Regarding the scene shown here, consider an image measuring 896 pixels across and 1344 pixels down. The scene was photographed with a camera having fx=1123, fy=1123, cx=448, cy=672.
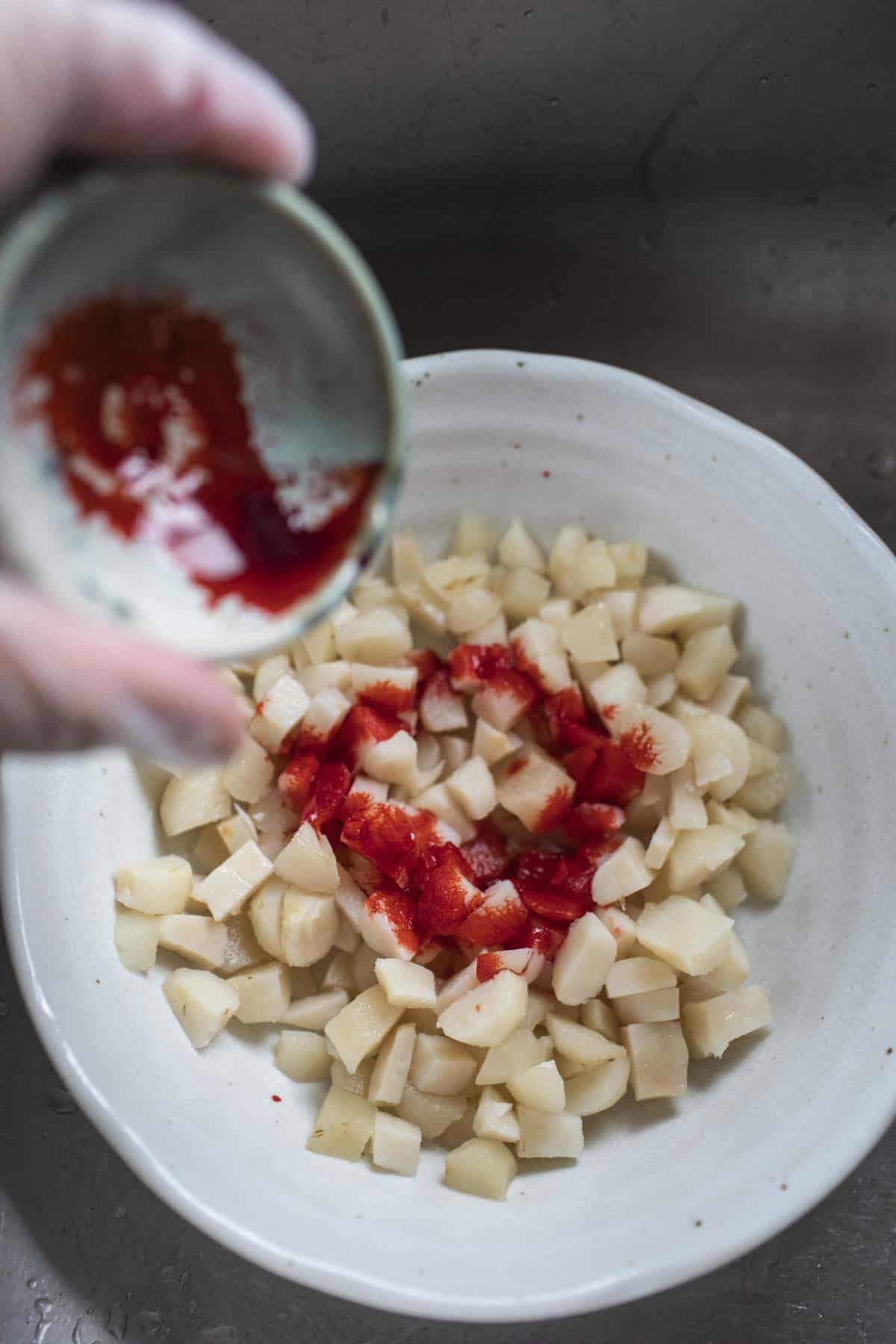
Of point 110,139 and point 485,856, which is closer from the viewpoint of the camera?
point 110,139

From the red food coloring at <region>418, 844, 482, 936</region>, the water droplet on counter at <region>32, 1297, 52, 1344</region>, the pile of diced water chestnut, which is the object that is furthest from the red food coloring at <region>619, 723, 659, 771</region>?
the water droplet on counter at <region>32, 1297, 52, 1344</region>

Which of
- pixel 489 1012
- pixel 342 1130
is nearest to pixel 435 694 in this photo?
pixel 489 1012

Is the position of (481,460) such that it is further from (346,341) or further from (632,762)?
(346,341)

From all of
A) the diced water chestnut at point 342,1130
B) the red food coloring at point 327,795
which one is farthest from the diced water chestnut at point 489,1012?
the red food coloring at point 327,795

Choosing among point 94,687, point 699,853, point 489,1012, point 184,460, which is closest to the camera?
point 94,687

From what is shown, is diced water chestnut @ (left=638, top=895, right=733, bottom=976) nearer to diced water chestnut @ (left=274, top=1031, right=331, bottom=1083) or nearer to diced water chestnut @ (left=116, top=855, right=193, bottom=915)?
diced water chestnut @ (left=274, top=1031, right=331, bottom=1083)

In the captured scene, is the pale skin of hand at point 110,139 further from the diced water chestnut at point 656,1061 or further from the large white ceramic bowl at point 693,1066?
the diced water chestnut at point 656,1061

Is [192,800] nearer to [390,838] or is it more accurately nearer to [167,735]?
[390,838]
